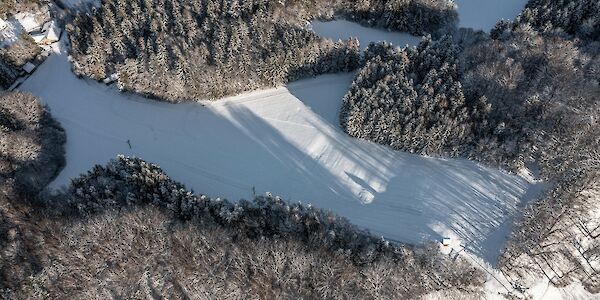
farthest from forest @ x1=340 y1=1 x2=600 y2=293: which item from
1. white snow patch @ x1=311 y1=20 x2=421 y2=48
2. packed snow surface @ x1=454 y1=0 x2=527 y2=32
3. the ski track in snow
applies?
packed snow surface @ x1=454 y1=0 x2=527 y2=32

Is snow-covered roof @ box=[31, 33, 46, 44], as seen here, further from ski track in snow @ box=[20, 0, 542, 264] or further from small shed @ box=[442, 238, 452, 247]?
small shed @ box=[442, 238, 452, 247]

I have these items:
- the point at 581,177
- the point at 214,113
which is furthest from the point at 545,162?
the point at 214,113

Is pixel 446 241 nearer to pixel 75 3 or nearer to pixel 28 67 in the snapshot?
pixel 28 67

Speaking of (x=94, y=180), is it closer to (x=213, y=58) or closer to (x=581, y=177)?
(x=213, y=58)

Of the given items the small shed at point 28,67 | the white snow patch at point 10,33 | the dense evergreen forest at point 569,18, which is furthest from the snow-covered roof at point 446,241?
the white snow patch at point 10,33

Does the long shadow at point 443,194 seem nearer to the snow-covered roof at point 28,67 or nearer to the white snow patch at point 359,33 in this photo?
the white snow patch at point 359,33

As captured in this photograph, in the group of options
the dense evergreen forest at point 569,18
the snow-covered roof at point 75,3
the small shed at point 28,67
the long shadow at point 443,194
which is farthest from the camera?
the snow-covered roof at point 75,3
